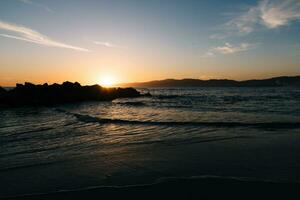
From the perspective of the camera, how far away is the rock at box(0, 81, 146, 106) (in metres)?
42.3

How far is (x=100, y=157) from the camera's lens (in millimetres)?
9453

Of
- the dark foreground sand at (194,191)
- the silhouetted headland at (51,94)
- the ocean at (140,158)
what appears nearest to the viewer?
the dark foreground sand at (194,191)

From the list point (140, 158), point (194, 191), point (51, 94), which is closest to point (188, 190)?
point (194, 191)

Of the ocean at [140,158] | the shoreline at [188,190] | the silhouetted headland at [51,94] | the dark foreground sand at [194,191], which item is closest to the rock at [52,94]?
the silhouetted headland at [51,94]

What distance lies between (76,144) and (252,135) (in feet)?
24.2

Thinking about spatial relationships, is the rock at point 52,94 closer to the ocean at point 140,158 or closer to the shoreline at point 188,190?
the ocean at point 140,158

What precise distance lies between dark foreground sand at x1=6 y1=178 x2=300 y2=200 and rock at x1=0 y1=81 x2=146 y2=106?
122 feet

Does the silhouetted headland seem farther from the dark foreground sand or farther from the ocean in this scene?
the dark foreground sand

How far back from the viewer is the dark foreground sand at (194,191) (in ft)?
19.1

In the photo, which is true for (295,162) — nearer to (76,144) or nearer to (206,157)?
(206,157)

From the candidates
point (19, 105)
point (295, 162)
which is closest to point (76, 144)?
point (295, 162)

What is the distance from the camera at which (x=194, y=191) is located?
240 inches

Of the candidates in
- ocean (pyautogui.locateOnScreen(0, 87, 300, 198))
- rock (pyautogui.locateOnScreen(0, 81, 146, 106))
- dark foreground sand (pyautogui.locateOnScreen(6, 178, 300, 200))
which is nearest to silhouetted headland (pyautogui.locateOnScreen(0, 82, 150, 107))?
rock (pyautogui.locateOnScreen(0, 81, 146, 106))

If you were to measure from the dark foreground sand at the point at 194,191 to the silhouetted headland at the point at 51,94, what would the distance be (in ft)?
121
